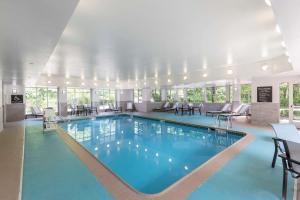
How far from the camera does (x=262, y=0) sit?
8.09ft

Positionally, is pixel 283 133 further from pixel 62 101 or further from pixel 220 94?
pixel 62 101

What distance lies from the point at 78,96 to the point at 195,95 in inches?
367

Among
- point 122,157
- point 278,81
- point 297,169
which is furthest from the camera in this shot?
point 278,81

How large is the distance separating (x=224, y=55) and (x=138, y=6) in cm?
419

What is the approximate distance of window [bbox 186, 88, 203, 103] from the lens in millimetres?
12873

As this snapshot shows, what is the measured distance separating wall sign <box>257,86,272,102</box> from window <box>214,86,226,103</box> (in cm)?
431

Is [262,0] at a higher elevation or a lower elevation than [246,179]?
higher

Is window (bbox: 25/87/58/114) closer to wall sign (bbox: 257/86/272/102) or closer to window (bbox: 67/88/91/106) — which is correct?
window (bbox: 67/88/91/106)

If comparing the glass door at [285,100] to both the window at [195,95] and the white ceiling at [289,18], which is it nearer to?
the white ceiling at [289,18]

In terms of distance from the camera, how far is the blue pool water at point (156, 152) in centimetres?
342

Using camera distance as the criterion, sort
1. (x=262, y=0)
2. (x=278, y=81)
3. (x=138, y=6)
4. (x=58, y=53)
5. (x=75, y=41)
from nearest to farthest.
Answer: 1. (x=262, y=0)
2. (x=138, y=6)
3. (x=75, y=41)
4. (x=58, y=53)
5. (x=278, y=81)

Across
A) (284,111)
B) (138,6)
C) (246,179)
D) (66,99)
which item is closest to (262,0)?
(138,6)

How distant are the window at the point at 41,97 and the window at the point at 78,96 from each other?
103 centimetres

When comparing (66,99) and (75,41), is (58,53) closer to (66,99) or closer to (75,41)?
(75,41)
